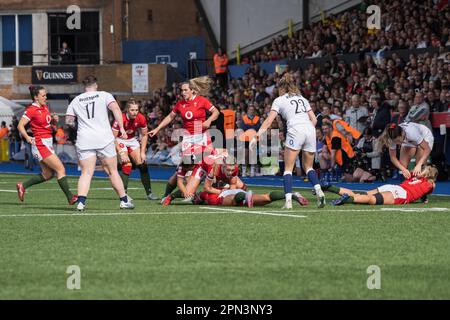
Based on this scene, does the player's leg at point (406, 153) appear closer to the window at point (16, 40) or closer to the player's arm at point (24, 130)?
the player's arm at point (24, 130)

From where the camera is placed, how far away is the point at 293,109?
56.1 ft

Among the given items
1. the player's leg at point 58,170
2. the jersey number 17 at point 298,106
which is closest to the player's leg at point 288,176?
the jersey number 17 at point 298,106

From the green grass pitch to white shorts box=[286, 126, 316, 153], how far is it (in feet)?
3.50

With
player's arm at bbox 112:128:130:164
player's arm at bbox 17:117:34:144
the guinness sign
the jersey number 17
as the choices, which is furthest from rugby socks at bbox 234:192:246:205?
the guinness sign

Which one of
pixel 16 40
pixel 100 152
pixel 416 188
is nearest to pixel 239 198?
pixel 100 152

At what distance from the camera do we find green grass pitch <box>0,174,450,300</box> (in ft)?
29.1

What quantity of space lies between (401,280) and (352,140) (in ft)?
61.5

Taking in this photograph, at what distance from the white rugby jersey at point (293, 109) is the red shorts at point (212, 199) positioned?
5.57 feet

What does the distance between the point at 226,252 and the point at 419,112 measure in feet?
50.7

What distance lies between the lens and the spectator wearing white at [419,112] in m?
25.7

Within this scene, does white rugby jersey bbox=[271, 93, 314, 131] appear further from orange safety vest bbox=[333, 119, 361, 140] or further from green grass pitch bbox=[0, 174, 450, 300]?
orange safety vest bbox=[333, 119, 361, 140]

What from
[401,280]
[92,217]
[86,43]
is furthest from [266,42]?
[401,280]
